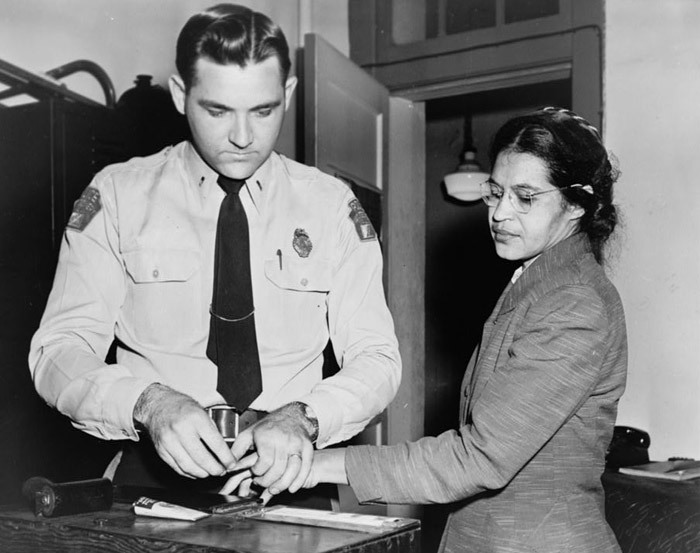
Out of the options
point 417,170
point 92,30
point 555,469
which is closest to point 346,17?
point 417,170

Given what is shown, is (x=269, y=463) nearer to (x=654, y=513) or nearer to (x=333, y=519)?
(x=333, y=519)

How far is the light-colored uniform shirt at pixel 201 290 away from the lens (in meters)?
1.79

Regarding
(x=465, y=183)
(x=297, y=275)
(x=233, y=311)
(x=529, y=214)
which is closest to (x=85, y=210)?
(x=233, y=311)

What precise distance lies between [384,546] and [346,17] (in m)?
3.90

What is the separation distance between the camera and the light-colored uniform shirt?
5.88 feet

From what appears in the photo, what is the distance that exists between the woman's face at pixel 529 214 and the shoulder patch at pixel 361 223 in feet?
1.29

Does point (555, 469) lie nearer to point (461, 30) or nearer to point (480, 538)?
point (480, 538)

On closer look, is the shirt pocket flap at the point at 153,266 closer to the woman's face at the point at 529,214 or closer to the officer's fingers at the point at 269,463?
the officer's fingers at the point at 269,463

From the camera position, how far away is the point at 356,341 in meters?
1.90

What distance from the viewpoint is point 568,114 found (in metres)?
1.72

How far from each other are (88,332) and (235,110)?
60 cm

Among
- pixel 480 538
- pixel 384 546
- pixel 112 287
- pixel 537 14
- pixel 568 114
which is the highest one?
pixel 537 14

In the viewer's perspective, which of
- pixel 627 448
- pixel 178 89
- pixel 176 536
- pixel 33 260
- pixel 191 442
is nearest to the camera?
pixel 176 536

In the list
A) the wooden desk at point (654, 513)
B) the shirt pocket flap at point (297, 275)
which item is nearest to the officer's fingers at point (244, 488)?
the shirt pocket flap at point (297, 275)
